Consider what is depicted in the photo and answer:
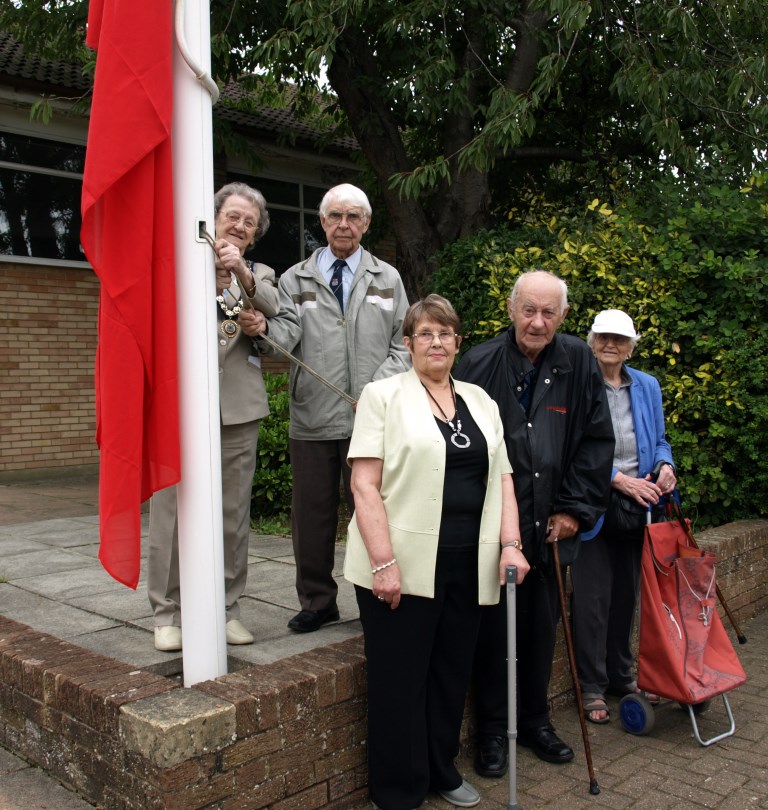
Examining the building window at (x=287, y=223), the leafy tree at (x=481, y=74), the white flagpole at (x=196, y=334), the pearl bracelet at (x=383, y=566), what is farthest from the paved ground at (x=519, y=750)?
the building window at (x=287, y=223)

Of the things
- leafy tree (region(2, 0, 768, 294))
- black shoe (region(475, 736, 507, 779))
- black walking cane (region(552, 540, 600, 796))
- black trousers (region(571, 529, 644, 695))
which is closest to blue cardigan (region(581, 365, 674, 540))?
black trousers (region(571, 529, 644, 695))

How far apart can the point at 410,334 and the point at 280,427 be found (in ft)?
13.9

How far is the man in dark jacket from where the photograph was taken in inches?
142

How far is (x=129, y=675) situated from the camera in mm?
3119

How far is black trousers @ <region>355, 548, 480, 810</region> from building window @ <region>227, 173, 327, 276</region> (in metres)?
10.6

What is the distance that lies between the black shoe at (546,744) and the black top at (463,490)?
3.69ft

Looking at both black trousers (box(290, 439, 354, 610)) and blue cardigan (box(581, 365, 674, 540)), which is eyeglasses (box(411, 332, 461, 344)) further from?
blue cardigan (box(581, 365, 674, 540))

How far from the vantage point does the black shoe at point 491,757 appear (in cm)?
358

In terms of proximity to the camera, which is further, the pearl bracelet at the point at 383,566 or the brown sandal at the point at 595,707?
the brown sandal at the point at 595,707

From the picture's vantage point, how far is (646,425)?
4.38 meters

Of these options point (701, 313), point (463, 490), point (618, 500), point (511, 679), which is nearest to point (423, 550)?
point (463, 490)

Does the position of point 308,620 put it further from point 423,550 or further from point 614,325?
point 614,325

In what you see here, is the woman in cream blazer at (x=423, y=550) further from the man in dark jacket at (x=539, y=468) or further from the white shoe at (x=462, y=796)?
the man in dark jacket at (x=539, y=468)

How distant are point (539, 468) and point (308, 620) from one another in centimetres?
128
